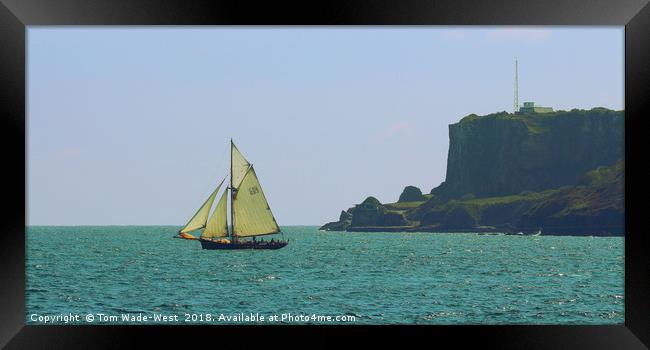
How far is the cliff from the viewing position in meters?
101

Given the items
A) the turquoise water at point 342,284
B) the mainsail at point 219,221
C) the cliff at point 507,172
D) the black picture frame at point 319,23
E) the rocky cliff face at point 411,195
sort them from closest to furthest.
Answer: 1. the black picture frame at point 319,23
2. the turquoise water at point 342,284
3. the mainsail at point 219,221
4. the cliff at point 507,172
5. the rocky cliff face at point 411,195

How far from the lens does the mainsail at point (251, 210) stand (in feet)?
137

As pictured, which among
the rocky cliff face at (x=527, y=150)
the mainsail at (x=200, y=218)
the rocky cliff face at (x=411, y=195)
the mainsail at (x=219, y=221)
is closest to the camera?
the mainsail at (x=200, y=218)

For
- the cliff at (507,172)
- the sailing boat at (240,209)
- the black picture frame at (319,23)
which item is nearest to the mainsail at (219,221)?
the sailing boat at (240,209)

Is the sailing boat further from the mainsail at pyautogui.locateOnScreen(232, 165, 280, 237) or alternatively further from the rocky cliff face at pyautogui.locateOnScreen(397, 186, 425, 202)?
the rocky cliff face at pyautogui.locateOnScreen(397, 186, 425, 202)

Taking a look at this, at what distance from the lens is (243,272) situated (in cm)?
4303

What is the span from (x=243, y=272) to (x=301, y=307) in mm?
14185

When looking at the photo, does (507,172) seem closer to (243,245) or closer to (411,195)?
(411,195)

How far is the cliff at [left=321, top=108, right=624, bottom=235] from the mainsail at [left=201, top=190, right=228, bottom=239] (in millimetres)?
56863

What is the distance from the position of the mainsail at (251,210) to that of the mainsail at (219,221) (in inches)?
19.3

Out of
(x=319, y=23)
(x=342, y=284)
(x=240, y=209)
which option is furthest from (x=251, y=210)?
(x=319, y=23)

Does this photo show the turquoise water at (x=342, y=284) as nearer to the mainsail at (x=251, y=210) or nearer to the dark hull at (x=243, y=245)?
the dark hull at (x=243, y=245)

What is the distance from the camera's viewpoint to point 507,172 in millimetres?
105250

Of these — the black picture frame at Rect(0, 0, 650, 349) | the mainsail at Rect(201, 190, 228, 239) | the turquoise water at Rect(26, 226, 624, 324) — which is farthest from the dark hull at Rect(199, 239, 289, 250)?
the black picture frame at Rect(0, 0, 650, 349)
